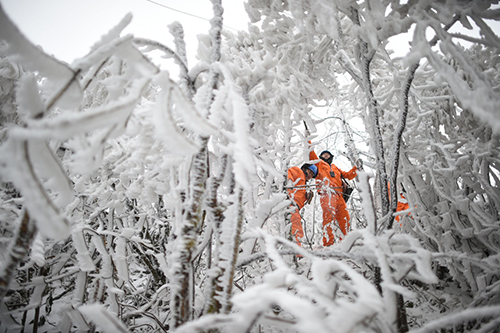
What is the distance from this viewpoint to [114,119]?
0.41 meters

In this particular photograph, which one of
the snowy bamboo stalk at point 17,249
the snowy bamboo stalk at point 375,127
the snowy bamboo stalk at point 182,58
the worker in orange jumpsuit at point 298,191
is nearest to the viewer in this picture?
the snowy bamboo stalk at point 17,249

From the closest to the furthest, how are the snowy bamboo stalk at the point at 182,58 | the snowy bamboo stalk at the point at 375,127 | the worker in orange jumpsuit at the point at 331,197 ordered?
the snowy bamboo stalk at the point at 182,58 < the snowy bamboo stalk at the point at 375,127 < the worker in orange jumpsuit at the point at 331,197

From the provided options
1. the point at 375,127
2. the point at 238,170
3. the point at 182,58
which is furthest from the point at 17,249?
the point at 375,127

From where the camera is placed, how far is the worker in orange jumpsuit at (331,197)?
352cm

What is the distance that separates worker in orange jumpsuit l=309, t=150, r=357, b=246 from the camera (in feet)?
11.5

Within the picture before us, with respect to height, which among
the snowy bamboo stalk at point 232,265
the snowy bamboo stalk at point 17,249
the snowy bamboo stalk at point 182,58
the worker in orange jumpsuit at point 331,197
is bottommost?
the worker in orange jumpsuit at point 331,197

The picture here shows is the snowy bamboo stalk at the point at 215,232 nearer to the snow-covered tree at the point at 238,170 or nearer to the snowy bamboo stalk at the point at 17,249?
the snow-covered tree at the point at 238,170

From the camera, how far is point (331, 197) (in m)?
4.01

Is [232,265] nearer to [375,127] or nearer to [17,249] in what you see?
[17,249]

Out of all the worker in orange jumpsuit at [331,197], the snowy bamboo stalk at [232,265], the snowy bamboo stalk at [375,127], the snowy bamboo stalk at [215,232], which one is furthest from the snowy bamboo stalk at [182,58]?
the worker in orange jumpsuit at [331,197]

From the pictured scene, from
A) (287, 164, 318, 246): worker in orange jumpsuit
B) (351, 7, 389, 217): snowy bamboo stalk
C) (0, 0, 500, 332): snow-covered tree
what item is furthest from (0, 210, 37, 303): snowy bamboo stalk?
(287, 164, 318, 246): worker in orange jumpsuit

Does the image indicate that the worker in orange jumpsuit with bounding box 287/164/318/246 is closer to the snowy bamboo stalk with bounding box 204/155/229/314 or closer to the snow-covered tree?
the snow-covered tree

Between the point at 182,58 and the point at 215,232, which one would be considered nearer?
the point at 215,232

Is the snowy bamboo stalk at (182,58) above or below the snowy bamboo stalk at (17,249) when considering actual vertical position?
above
